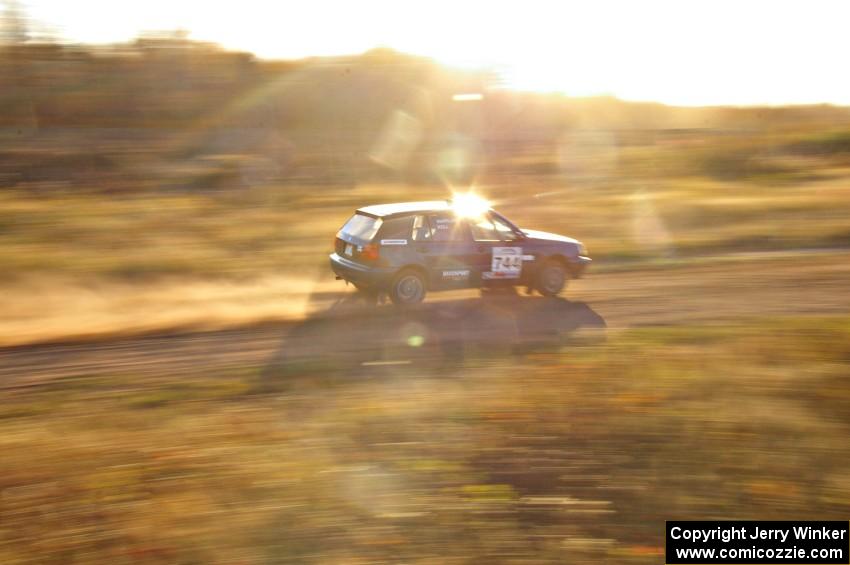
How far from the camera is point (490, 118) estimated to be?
38.9m

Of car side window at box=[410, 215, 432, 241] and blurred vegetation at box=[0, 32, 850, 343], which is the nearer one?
car side window at box=[410, 215, 432, 241]

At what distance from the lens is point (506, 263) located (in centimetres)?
1141

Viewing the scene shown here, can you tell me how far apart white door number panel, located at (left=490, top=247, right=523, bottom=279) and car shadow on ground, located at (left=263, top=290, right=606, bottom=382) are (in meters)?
0.53

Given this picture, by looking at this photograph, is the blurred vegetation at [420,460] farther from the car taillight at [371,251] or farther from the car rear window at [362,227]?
the car rear window at [362,227]

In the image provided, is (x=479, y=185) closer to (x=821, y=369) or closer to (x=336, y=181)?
(x=336, y=181)

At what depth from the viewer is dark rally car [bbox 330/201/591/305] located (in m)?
10.6

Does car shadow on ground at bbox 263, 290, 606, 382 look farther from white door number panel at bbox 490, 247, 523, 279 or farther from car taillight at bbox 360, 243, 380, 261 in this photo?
car taillight at bbox 360, 243, 380, 261

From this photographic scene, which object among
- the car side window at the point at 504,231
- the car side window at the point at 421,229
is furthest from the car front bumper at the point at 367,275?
the car side window at the point at 504,231

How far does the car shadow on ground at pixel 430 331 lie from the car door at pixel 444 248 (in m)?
0.53

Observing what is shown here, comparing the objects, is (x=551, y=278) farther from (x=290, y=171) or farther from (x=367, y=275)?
(x=290, y=171)

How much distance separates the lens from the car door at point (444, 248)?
10.8 meters

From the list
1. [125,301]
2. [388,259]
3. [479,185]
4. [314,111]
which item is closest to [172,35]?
[314,111]

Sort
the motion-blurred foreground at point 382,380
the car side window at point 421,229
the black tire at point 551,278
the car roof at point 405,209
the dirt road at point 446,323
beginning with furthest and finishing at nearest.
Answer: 1. the black tire at point 551,278
2. the car side window at point 421,229
3. the car roof at point 405,209
4. the dirt road at point 446,323
5. the motion-blurred foreground at point 382,380

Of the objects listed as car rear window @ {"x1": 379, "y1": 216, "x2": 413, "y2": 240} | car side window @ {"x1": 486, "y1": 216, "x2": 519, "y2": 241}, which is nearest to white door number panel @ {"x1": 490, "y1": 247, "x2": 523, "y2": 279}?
car side window @ {"x1": 486, "y1": 216, "x2": 519, "y2": 241}
